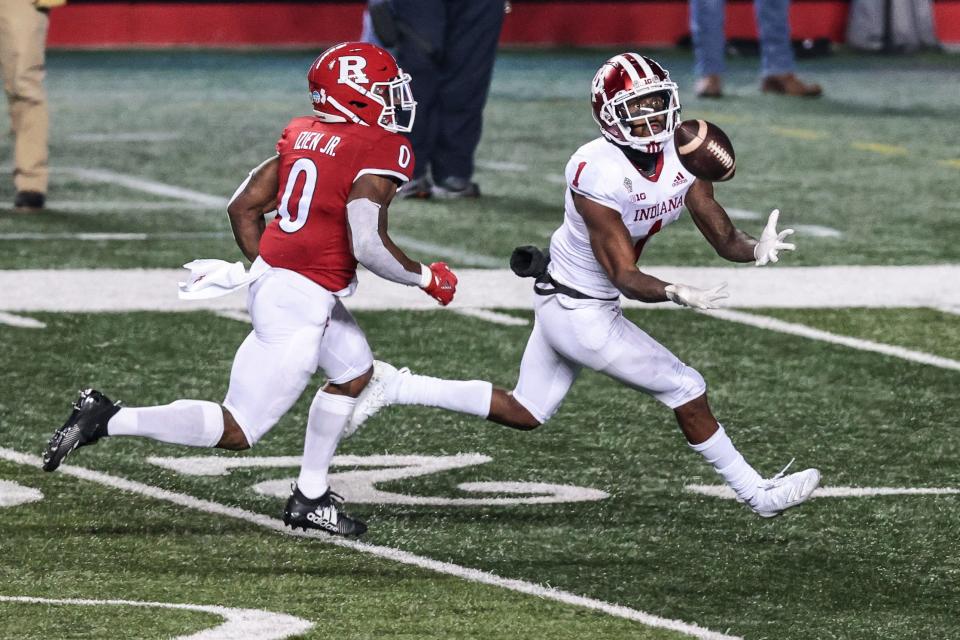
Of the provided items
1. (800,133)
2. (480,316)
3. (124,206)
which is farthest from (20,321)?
(800,133)

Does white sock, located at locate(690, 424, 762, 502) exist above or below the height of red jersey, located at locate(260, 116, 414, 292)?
below

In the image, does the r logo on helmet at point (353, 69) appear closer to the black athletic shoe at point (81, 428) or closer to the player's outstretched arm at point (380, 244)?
the player's outstretched arm at point (380, 244)

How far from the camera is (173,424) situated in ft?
18.6

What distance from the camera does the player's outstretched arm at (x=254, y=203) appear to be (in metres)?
5.90

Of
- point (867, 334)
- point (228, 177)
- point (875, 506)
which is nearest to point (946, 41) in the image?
point (228, 177)

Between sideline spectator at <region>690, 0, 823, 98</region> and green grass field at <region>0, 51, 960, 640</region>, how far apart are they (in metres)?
4.51

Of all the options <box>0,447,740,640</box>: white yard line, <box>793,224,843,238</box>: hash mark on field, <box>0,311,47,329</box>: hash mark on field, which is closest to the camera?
<box>0,447,740,640</box>: white yard line

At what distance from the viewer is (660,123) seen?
579cm

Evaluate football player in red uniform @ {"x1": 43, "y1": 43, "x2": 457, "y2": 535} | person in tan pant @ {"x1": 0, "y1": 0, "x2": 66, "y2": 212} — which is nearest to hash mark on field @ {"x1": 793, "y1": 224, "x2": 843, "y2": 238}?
person in tan pant @ {"x1": 0, "y1": 0, "x2": 66, "y2": 212}

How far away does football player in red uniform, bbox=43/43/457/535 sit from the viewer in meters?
5.66

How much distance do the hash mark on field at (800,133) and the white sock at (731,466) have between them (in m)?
10.1

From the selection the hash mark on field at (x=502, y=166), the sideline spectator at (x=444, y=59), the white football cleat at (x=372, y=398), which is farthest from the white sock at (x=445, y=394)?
the hash mark on field at (x=502, y=166)

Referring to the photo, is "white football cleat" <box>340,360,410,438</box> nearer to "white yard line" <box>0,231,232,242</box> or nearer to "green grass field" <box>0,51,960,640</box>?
"green grass field" <box>0,51,960,640</box>

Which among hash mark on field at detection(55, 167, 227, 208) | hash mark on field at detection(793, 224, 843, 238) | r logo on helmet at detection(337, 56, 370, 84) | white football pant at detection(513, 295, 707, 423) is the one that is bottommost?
hash mark on field at detection(55, 167, 227, 208)
